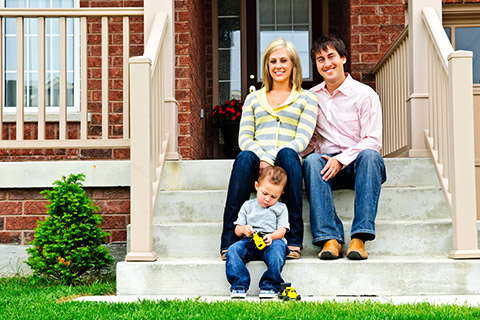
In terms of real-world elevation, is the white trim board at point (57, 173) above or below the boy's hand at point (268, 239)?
above

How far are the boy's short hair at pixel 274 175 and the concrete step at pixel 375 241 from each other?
48 centimetres

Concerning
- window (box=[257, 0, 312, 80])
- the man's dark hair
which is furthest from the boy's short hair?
window (box=[257, 0, 312, 80])

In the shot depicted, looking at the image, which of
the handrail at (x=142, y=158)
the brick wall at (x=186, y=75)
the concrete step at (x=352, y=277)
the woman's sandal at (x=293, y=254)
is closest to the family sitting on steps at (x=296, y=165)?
the woman's sandal at (x=293, y=254)

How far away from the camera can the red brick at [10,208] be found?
4.80 m

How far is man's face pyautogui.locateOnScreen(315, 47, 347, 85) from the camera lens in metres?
4.05

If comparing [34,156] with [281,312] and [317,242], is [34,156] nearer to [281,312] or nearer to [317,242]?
[317,242]

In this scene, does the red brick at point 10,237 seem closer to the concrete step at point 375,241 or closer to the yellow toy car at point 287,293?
the concrete step at point 375,241

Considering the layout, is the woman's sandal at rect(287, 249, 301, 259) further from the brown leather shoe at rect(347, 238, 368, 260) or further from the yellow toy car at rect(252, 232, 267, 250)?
the brown leather shoe at rect(347, 238, 368, 260)

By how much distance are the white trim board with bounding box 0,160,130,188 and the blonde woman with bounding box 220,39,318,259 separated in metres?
1.16

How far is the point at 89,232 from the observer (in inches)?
166

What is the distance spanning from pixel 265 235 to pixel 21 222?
2.28 metres

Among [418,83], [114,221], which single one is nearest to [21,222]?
[114,221]

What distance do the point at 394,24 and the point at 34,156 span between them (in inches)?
152

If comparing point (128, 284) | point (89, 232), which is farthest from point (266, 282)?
point (89, 232)
